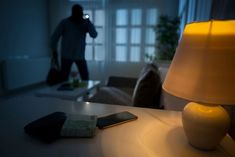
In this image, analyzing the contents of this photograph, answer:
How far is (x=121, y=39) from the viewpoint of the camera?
Answer: 3873 mm

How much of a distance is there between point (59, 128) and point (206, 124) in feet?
1.60

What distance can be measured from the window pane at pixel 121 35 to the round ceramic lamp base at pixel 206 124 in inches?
132

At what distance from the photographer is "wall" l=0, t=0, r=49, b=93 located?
322 centimetres

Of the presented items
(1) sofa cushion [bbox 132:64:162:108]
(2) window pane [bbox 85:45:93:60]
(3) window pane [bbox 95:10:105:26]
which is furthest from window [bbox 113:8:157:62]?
(1) sofa cushion [bbox 132:64:162:108]

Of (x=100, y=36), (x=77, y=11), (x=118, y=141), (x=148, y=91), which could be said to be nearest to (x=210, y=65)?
(x=118, y=141)

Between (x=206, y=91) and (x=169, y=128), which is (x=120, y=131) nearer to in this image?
(x=169, y=128)

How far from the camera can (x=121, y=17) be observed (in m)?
3.79

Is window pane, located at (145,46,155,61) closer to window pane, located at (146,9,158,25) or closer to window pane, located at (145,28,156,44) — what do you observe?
window pane, located at (145,28,156,44)

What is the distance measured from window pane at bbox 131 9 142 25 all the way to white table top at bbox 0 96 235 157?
10.1 feet

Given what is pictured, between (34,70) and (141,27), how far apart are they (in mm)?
2182

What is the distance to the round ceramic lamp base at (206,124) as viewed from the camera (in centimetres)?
57

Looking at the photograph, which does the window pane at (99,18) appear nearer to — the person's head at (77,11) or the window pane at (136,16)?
the window pane at (136,16)

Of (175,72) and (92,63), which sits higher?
(175,72)

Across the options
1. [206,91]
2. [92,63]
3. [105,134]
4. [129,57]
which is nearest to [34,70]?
[92,63]
